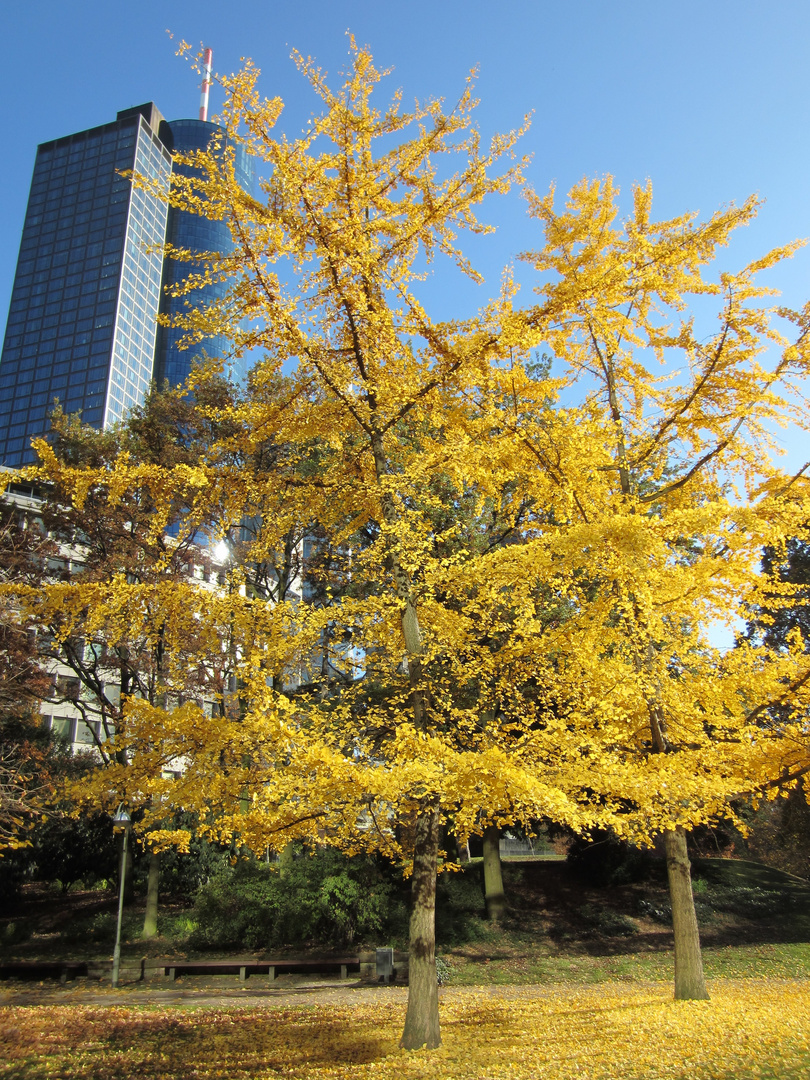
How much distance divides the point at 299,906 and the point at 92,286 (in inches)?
5016

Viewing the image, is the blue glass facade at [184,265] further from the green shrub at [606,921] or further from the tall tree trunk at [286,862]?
the green shrub at [606,921]

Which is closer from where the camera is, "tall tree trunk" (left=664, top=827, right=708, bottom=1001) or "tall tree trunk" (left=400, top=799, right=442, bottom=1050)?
"tall tree trunk" (left=400, top=799, right=442, bottom=1050)

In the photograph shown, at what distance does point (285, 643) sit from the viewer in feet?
20.0

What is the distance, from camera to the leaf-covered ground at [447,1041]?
17.3ft

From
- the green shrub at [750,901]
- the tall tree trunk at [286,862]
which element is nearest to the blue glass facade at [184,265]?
the tall tree trunk at [286,862]

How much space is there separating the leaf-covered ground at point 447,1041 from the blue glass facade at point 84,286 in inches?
4346

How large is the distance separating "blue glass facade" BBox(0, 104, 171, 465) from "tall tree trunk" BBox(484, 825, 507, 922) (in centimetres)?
10533

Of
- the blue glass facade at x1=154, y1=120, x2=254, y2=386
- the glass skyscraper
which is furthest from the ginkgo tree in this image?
the blue glass facade at x1=154, y1=120, x2=254, y2=386

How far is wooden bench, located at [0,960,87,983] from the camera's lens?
12.9m

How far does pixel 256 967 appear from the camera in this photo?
42.1 feet

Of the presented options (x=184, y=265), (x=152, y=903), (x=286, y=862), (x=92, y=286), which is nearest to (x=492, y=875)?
(x=286, y=862)

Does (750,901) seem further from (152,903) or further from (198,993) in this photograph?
(152,903)

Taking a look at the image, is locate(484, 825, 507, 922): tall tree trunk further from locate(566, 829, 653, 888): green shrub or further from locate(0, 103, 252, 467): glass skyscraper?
locate(0, 103, 252, 467): glass skyscraper

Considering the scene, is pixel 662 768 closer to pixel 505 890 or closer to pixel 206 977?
pixel 206 977
